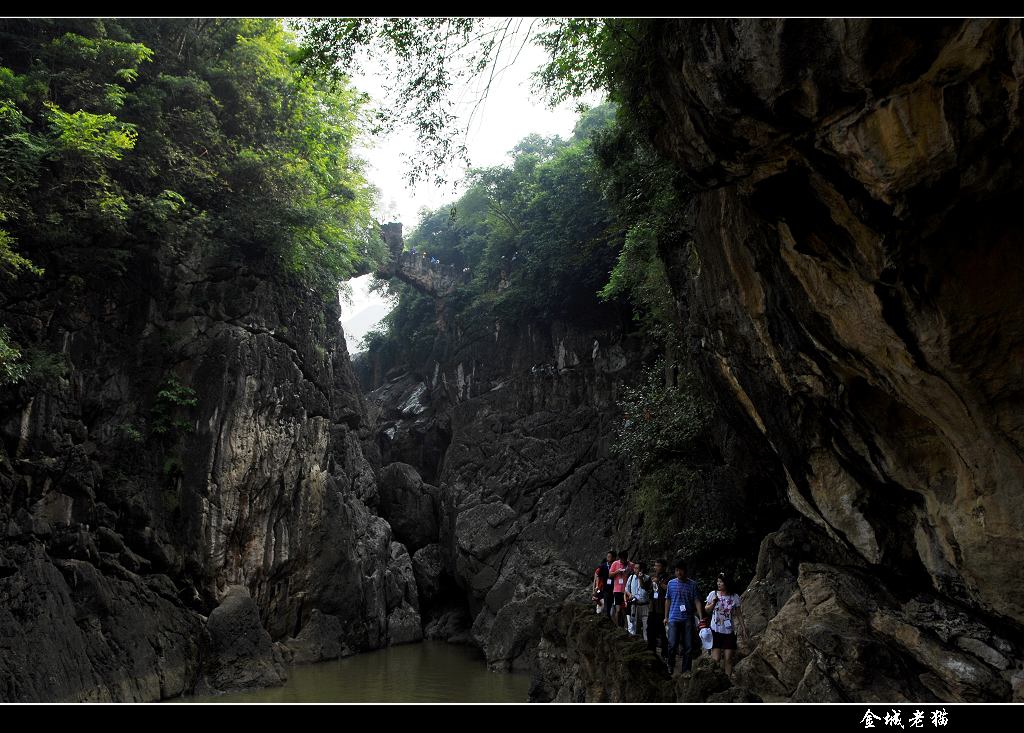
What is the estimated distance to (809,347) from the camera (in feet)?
22.1

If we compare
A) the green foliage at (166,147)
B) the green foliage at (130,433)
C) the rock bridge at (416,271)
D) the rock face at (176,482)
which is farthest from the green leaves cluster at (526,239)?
the green foliage at (130,433)

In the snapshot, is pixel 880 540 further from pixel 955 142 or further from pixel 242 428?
pixel 242 428

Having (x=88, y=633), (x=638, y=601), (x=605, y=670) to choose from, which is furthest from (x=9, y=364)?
(x=638, y=601)

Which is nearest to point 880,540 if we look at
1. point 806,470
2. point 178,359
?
point 806,470

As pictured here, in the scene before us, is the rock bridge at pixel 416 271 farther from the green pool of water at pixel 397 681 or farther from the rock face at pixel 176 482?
the green pool of water at pixel 397 681

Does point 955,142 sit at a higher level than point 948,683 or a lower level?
higher

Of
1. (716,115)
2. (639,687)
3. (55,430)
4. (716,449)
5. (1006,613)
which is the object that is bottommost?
(639,687)

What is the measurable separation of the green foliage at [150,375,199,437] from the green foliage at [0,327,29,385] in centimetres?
274

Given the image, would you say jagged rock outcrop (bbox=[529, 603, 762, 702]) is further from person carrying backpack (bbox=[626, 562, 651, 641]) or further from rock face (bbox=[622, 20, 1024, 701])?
rock face (bbox=[622, 20, 1024, 701])

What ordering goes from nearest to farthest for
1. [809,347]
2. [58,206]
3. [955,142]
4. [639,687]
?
[955,142], [809,347], [639,687], [58,206]

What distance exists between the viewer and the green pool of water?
11.2 m

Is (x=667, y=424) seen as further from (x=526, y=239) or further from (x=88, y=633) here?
(x=526, y=239)

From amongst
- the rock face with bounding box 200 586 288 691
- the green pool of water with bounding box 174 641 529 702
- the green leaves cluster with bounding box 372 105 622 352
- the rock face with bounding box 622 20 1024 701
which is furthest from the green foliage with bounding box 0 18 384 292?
the green pool of water with bounding box 174 641 529 702

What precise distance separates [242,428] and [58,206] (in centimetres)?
538
